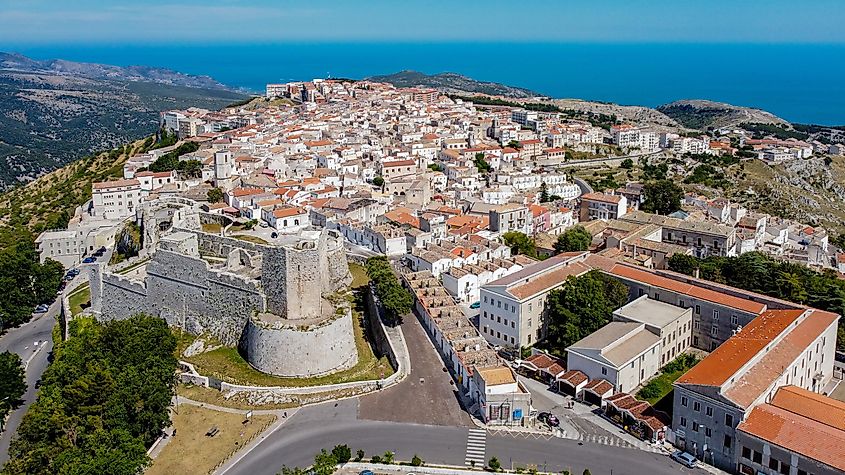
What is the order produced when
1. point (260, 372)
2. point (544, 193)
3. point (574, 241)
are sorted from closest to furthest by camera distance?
point (260, 372), point (574, 241), point (544, 193)

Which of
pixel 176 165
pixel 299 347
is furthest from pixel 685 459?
pixel 176 165

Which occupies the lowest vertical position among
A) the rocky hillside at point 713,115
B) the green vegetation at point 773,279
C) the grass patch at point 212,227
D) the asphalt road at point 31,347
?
the asphalt road at point 31,347

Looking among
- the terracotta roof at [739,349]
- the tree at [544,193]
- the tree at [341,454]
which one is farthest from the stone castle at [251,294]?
the tree at [544,193]

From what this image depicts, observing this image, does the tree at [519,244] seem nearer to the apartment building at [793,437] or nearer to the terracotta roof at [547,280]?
the terracotta roof at [547,280]

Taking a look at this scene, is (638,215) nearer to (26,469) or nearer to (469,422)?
(469,422)

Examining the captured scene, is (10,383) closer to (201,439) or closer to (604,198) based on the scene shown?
(201,439)

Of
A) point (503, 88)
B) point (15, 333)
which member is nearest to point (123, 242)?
point (15, 333)

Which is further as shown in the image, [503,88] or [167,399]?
[503,88]
